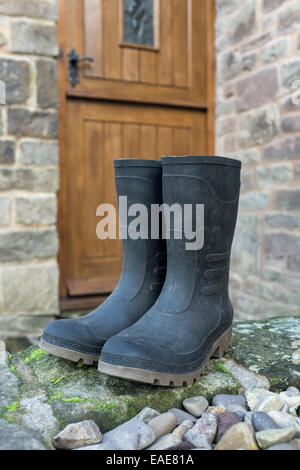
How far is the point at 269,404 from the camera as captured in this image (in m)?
0.88

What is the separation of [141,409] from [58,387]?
0.62 feet

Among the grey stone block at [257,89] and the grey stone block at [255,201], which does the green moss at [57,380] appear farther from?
the grey stone block at [257,89]

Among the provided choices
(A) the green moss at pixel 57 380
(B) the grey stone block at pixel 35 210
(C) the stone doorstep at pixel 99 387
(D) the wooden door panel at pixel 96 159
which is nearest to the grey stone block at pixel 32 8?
(D) the wooden door panel at pixel 96 159

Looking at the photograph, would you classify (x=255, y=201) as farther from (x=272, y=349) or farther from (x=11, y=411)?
(x=11, y=411)

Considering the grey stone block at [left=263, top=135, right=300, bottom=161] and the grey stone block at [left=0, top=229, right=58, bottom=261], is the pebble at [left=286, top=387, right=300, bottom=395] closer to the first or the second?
the grey stone block at [left=263, top=135, right=300, bottom=161]

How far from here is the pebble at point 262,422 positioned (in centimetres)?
79

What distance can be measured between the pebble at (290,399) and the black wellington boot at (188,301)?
18 cm

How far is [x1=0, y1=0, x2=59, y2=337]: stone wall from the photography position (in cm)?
213

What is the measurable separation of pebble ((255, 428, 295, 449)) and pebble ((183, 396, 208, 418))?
153 millimetres

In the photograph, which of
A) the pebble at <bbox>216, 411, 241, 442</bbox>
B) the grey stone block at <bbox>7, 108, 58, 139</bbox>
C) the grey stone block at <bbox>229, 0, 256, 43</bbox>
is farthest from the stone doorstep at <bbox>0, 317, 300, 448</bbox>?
the grey stone block at <bbox>229, 0, 256, 43</bbox>

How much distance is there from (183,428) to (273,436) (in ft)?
0.54

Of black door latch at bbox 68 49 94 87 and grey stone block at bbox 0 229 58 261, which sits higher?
black door latch at bbox 68 49 94 87

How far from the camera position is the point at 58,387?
36.1 inches

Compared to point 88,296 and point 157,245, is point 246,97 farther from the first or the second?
point 157,245
